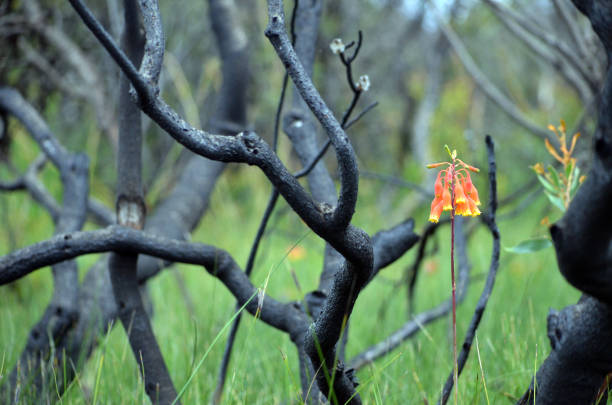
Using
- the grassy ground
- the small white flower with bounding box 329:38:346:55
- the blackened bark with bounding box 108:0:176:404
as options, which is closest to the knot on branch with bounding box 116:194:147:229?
the blackened bark with bounding box 108:0:176:404

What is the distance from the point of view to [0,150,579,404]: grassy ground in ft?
4.64

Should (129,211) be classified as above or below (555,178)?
above

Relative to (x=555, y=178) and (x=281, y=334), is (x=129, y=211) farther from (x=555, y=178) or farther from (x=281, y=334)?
(x=281, y=334)

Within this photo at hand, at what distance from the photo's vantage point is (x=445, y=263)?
3889 mm

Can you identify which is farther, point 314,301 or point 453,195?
point 314,301

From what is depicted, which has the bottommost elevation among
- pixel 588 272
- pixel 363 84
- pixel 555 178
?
pixel 588 272

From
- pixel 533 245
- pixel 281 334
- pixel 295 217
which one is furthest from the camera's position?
pixel 295 217

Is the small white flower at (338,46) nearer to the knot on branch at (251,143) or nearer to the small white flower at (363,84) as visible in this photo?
the small white flower at (363,84)

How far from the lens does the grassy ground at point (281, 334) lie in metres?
1.42

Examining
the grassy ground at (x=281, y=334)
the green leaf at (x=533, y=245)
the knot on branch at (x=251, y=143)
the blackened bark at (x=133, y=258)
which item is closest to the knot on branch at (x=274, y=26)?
the knot on branch at (x=251, y=143)

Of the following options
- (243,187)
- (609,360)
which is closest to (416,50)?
(243,187)

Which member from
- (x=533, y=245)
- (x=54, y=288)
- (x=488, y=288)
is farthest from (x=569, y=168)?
(x=54, y=288)

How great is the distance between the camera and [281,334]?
220 cm

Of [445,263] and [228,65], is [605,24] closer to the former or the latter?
[228,65]
